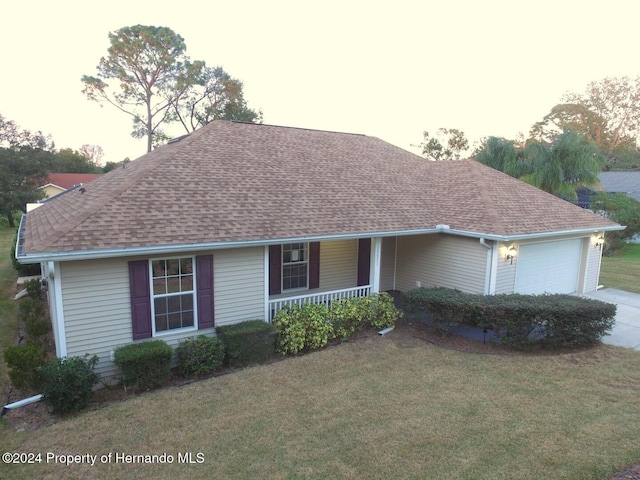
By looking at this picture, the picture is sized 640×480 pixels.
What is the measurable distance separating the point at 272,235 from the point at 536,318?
6146mm

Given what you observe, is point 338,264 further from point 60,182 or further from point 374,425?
point 60,182

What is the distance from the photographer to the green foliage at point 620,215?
24.1 m

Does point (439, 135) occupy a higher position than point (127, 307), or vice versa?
point (439, 135)

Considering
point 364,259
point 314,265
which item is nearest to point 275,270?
point 314,265

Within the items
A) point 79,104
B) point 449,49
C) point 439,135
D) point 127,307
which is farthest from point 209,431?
point 439,135

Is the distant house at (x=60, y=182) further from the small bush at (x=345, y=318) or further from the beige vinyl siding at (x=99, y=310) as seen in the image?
the small bush at (x=345, y=318)

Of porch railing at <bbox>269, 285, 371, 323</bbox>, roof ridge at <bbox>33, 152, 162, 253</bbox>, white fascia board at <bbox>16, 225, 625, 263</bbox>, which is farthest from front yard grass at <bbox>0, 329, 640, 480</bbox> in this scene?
roof ridge at <bbox>33, 152, 162, 253</bbox>

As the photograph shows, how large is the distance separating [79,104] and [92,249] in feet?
106

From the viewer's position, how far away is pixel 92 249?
655 centimetres

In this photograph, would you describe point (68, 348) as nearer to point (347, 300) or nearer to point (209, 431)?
point (209, 431)

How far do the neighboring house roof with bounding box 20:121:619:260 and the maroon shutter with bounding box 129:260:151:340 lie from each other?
0.50 m

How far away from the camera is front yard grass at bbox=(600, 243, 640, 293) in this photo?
15.2 m

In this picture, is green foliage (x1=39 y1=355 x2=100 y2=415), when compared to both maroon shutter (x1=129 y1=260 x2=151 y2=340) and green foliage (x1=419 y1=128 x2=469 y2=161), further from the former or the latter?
green foliage (x1=419 y1=128 x2=469 y2=161)

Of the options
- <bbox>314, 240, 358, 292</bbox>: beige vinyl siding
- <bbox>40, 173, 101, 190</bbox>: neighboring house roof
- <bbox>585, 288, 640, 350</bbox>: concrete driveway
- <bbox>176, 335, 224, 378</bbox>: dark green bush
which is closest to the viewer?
<bbox>176, 335, 224, 378</bbox>: dark green bush
